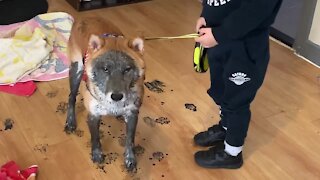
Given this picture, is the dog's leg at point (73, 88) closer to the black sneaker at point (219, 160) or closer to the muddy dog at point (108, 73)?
the muddy dog at point (108, 73)

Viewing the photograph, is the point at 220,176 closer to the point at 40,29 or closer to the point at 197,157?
the point at 197,157

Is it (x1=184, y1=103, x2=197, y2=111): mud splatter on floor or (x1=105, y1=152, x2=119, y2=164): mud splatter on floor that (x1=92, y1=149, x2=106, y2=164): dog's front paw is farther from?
(x1=184, y1=103, x2=197, y2=111): mud splatter on floor

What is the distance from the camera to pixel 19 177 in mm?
1675

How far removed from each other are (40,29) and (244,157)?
5.05ft

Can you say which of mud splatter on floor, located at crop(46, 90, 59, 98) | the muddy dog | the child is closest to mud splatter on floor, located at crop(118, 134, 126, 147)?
the muddy dog

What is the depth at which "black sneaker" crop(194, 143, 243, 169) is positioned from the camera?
1.83 metres

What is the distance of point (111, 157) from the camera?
1.86 meters

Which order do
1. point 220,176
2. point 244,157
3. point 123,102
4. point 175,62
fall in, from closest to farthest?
point 123,102, point 220,176, point 244,157, point 175,62

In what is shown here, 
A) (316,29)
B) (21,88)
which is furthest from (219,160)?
(316,29)

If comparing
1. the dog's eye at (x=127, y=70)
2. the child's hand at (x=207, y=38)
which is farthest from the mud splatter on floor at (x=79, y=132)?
the child's hand at (x=207, y=38)

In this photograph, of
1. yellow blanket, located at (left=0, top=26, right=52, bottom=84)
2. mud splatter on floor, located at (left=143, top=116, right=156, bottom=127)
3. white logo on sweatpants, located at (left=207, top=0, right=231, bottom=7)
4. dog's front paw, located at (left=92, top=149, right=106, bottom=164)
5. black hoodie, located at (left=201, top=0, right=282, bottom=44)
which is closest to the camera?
black hoodie, located at (left=201, top=0, right=282, bottom=44)

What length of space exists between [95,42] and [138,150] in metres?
0.65

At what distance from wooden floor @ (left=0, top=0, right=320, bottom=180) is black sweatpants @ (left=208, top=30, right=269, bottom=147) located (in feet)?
0.89

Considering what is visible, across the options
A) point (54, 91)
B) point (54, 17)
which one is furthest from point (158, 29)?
point (54, 91)
